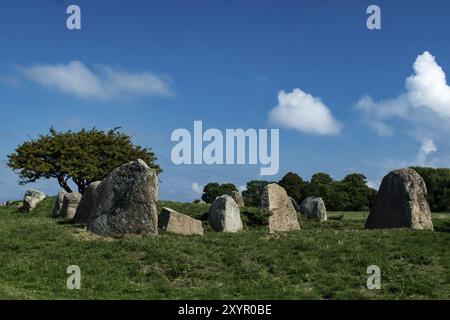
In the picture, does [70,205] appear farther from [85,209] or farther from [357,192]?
[357,192]

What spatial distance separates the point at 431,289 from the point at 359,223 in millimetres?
23567

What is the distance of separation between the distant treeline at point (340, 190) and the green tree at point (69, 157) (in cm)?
2843

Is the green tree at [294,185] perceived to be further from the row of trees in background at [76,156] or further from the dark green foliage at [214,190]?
the row of trees in background at [76,156]

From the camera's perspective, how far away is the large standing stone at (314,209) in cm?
4441

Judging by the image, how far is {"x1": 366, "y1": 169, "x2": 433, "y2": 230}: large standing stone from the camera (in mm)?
31391

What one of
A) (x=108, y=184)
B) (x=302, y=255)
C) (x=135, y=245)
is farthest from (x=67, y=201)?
(x=302, y=255)

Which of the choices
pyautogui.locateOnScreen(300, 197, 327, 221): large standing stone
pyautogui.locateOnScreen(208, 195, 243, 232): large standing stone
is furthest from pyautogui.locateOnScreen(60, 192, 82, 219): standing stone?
pyautogui.locateOnScreen(300, 197, 327, 221): large standing stone

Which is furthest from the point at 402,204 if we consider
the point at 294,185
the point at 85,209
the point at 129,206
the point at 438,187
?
the point at 294,185

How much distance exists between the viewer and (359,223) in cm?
4128

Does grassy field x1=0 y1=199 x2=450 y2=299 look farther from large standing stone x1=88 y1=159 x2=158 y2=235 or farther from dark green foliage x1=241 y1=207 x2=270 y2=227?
dark green foliage x1=241 y1=207 x2=270 y2=227

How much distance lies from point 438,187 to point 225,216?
213 ft

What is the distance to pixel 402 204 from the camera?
3177 centimetres

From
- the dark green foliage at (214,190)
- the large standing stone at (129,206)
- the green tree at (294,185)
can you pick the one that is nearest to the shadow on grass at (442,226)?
the large standing stone at (129,206)
